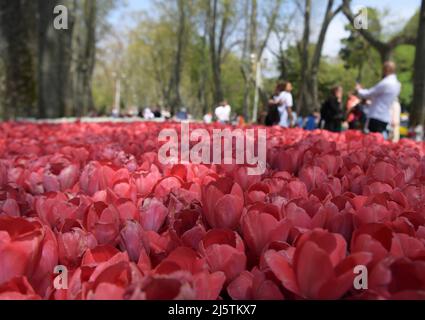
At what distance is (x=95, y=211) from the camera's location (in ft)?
5.04

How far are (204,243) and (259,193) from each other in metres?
0.55

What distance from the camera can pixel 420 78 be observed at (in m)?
13.9

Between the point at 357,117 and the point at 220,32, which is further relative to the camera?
the point at 220,32

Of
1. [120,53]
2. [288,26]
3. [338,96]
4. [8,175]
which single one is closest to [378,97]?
[338,96]

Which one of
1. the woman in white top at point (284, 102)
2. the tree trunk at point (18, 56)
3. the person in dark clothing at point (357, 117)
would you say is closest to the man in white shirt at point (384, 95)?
the woman in white top at point (284, 102)

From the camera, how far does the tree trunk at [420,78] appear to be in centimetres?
1387

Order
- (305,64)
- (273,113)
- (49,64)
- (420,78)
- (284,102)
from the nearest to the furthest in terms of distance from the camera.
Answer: (420,78) → (49,64) → (284,102) → (273,113) → (305,64)

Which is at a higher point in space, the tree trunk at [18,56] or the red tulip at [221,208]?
the tree trunk at [18,56]

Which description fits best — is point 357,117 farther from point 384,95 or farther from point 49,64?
point 49,64

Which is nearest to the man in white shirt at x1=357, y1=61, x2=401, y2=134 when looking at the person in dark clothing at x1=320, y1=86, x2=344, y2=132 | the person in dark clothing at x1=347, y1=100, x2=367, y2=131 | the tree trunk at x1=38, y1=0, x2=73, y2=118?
the person in dark clothing at x1=320, y1=86, x2=344, y2=132

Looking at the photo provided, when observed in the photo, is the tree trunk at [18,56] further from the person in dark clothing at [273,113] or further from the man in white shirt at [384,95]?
the man in white shirt at [384,95]

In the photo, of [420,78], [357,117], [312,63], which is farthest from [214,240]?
[312,63]

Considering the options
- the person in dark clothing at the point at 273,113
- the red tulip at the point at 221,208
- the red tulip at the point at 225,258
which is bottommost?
the red tulip at the point at 225,258
